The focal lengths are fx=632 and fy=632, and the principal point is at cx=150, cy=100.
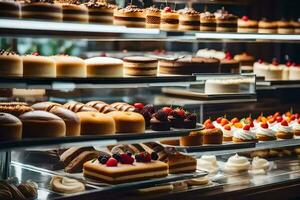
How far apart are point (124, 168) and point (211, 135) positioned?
1.21m

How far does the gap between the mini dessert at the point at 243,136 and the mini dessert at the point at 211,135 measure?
0.96 feet

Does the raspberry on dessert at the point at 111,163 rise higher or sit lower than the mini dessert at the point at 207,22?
lower

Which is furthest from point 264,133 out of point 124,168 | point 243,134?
point 124,168

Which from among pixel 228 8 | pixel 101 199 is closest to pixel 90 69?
pixel 101 199

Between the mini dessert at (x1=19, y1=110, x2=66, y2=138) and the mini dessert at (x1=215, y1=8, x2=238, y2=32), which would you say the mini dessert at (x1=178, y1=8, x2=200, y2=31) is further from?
the mini dessert at (x1=19, y1=110, x2=66, y2=138)

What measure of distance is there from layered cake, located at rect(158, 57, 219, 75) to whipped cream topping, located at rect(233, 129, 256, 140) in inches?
24.7

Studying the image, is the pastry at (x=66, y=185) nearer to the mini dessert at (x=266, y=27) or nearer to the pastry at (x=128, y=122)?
the pastry at (x=128, y=122)

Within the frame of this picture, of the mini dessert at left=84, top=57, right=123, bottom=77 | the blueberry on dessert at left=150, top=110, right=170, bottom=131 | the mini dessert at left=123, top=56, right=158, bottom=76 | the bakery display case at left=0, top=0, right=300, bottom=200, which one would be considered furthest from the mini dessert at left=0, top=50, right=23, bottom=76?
the blueberry on dessert at left=150, top=110, right=170, bottom=131

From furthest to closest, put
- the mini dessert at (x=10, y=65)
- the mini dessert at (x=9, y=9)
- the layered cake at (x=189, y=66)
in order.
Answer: the layered cake at (x=189, y=66) → the mini dessert at (x=10, y=65) → the mini dessert at (x=9, y=9)

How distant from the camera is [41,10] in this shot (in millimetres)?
4336

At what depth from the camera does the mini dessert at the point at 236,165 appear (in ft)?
19.6

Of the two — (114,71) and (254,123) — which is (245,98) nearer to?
(254,123)

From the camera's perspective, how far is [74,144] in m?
4.45

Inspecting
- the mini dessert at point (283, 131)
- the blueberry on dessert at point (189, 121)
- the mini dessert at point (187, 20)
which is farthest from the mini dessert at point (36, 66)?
the mini dessert at point (283, 131)
